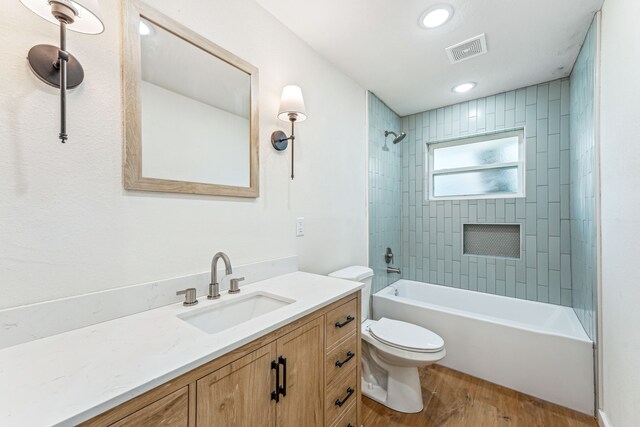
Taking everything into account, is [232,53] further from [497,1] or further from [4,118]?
[497,1]

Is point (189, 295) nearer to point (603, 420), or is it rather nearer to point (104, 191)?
point (104, 191)

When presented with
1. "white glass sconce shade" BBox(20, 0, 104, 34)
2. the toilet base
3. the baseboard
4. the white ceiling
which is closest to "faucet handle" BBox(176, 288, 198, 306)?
"white glass sconce shade" BBox(20, 0, 104, 34)

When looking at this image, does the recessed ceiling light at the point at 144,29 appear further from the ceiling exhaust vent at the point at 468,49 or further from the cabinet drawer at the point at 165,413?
the ceiling exhaust vent at the point at 468,49

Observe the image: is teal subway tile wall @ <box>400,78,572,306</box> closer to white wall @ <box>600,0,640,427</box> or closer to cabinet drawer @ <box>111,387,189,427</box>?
white wall @ <box>600,0,640,427</box>

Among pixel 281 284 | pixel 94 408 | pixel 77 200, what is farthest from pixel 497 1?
pixel 94 408

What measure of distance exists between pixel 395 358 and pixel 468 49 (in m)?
2.19

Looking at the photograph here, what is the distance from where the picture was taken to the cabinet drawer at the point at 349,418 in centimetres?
128

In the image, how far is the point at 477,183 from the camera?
277cm

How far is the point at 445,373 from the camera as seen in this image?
2084mm

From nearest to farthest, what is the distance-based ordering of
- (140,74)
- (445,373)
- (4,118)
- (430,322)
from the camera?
1. (4,118)
2. (140,74)
3. (445,373)
4. (430,322)

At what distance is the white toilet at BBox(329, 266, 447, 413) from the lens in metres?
1.61

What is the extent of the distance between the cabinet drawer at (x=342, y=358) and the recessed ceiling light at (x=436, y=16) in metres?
1.89

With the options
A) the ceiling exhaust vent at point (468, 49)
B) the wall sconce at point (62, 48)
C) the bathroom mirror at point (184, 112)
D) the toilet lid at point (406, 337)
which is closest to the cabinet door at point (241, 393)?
the bathroom mirror at point (184, 112)

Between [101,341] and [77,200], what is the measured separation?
0.47 metres
